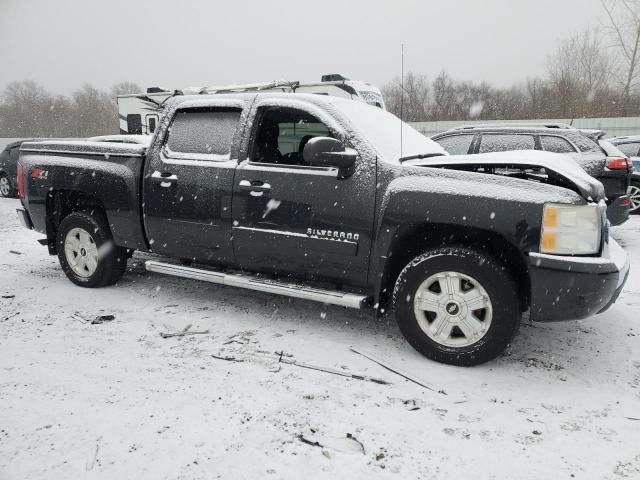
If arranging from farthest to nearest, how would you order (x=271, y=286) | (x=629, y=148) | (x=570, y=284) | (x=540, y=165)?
(x=629, y=148) < (x=271, y=286) < (x=540, y=165) < (x=570, y=284)

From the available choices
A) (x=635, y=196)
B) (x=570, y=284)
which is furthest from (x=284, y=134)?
(x=635, y=196)

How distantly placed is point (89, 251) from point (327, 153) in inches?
115

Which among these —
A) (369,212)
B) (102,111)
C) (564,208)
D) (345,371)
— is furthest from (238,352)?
(102,111)

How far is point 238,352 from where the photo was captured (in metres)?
3.57

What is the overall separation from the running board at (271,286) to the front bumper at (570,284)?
1.15 metres

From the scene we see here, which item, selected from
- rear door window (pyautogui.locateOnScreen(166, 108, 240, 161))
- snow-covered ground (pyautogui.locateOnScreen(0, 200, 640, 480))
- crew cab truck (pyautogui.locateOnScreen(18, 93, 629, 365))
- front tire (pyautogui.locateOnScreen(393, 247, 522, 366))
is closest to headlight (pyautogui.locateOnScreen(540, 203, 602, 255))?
crew cab truck (pyautogui.locateOnScreen(18, 93, 629, 365))

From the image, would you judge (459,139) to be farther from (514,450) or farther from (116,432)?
(116,432)

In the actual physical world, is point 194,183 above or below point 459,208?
above

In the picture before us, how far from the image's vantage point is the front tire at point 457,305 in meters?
3.18

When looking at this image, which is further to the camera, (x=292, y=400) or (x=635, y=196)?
(x=635, y=196)

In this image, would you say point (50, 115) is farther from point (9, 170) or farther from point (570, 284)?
point (570, 284)

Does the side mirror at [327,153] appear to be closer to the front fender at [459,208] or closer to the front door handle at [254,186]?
the front fender at [459,208]

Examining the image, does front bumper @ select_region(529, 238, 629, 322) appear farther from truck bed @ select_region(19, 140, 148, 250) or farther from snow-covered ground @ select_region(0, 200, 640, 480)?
truck bed @ select_region(19, 140, 148, 250)

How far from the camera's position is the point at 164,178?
4324 mm
